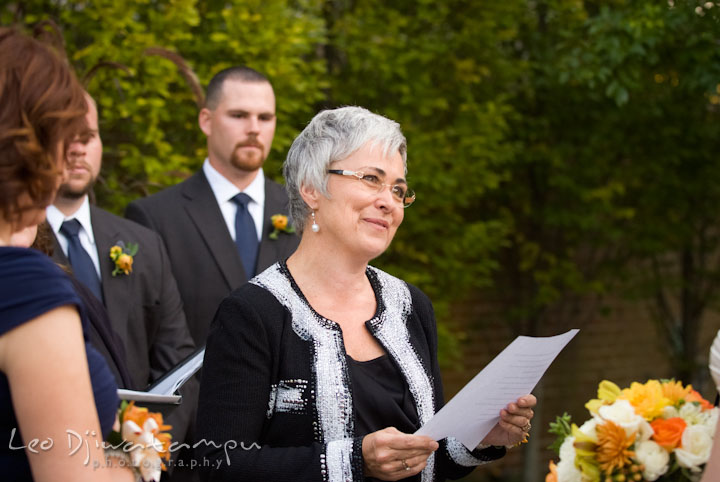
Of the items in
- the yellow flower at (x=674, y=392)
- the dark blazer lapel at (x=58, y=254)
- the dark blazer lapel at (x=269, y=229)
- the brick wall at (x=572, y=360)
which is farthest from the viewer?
the brick wall at (x=572, y=360)

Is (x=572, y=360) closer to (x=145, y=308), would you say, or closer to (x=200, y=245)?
(x=200, y=245)

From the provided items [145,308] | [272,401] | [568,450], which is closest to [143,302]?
[145,308]

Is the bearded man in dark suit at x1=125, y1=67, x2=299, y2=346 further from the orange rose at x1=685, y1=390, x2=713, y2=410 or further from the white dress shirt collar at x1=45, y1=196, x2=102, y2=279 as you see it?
the orange rose at x1=685, y1=390, x2=713, y2=410

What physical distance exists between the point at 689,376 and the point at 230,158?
6300mm

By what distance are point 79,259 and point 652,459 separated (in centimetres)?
260

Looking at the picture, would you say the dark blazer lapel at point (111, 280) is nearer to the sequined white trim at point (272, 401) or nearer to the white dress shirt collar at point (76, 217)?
Result: the white dress shirt collar at point (76, 217)

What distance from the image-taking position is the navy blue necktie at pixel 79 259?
3.74 meters

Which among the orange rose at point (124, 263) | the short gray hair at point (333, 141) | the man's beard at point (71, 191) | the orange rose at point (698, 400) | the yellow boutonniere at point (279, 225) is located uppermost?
the short gray hair at point (333, 141)

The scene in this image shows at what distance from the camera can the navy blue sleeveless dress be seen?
5.46 ft

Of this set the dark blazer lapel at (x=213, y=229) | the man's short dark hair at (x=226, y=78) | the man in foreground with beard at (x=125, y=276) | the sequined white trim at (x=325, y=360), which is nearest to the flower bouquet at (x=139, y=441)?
the sequined white trim at (x=325, y=360)

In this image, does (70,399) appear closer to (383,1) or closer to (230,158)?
(230,158)

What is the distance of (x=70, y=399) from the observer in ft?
5.53

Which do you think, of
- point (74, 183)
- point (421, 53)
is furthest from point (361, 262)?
point (421, 53)

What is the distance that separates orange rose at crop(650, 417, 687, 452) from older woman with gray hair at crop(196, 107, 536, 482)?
45cm
